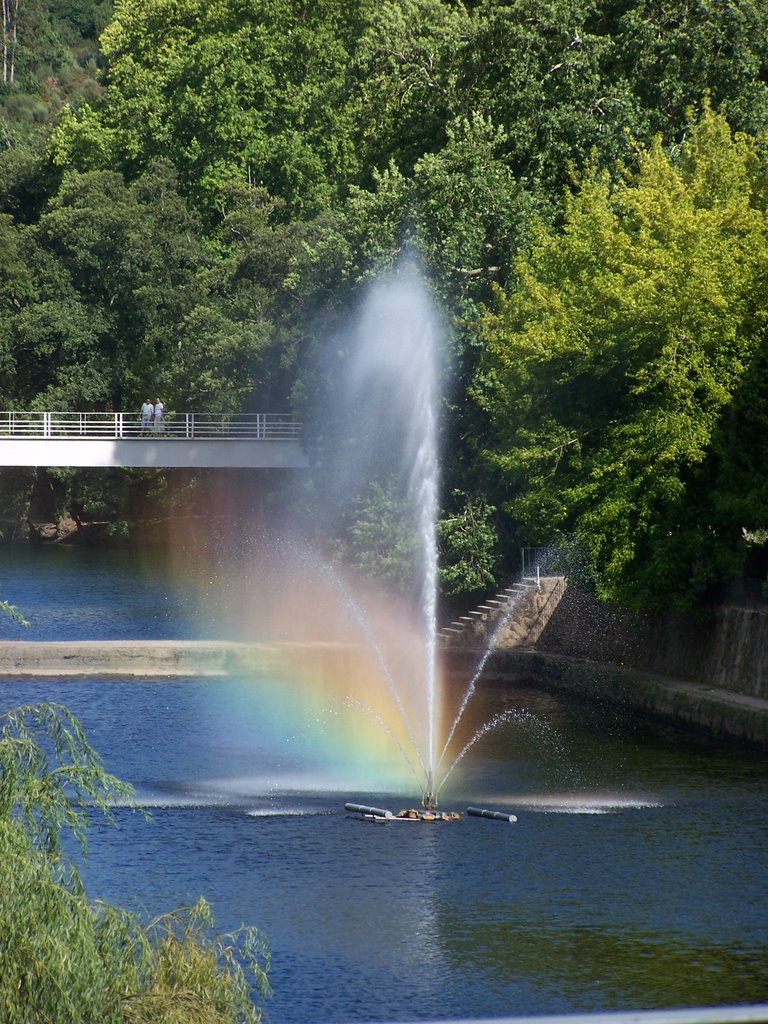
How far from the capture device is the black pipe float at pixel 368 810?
92.7 feet

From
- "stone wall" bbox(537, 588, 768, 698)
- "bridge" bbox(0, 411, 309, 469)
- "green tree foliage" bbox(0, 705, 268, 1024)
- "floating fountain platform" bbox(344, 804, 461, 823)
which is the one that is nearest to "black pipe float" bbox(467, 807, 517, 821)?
"floating fountain platform" bbox(344, 804, 461, 823)

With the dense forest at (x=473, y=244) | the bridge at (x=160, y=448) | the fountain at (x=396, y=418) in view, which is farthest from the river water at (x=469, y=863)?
the bridge at (x=160, y=448)

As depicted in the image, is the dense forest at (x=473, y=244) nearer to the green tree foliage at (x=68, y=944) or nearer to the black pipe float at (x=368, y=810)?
the black pipe float at (x=368, y=810)

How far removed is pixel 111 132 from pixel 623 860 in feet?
212

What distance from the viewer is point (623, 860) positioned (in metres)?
26.1

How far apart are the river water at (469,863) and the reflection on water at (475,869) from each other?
0.05 metres

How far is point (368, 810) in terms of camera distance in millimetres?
28328

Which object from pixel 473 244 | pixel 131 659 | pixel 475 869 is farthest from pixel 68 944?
pixel 473 244

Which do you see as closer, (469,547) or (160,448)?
(469,547)

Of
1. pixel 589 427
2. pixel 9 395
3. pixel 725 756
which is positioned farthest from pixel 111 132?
pixel 725 756

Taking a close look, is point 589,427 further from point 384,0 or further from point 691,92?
point 384,0

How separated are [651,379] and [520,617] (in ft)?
33.3

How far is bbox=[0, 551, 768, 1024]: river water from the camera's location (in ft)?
67.7

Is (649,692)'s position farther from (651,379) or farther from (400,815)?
(400,815)
